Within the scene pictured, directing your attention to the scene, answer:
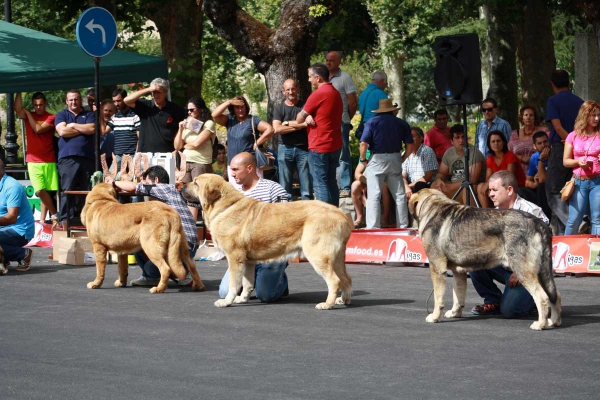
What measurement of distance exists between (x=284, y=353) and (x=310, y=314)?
2.00 meters

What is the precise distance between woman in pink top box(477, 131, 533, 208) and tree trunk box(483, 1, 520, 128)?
13.5 meters

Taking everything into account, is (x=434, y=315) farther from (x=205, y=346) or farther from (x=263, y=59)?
(x=263, y=59)

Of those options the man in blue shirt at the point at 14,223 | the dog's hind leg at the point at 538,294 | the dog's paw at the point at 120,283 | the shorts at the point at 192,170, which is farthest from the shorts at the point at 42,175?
the dog's hind leg at the point at 538,294

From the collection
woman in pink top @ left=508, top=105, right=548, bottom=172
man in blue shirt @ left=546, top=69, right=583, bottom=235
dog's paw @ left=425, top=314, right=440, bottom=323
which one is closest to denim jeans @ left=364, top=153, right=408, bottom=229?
woman in pink top @ left=508, top=105, right=548, bottom=172

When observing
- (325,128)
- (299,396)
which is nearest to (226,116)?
(325,128)

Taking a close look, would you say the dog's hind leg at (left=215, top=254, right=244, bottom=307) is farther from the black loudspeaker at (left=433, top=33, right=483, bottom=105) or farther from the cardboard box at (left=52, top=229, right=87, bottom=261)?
the black loudspeaker at (left=433, top=33, right=483, bottom=105)

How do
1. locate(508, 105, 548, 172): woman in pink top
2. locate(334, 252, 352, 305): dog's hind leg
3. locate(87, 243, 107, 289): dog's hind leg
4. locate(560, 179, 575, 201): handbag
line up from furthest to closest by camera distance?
locate(508, 105, 548, 172): woman in pink top
locate(560, 179, 575, 201): handbag
locate(87, 243, 107, 289): dog's hind leg
locate(334, 252, 352, 305): dog's hind leg

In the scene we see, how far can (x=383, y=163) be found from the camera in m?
15.9

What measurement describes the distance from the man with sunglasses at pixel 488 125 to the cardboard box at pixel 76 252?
20.9ft

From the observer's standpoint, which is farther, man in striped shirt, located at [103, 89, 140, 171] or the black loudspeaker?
man in striped shirt, located at [103, 89, 140, 171]

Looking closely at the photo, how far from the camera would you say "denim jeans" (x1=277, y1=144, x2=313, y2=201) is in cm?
1582

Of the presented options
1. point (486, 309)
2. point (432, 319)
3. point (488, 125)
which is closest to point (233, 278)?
point (432, 319)

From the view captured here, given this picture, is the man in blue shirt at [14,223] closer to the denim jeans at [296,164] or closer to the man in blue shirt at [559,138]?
the denim jeans at [296,164]

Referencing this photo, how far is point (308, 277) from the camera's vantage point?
43.0 ft
